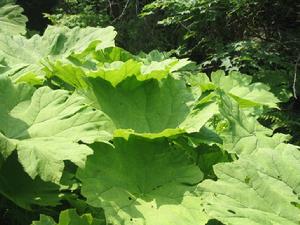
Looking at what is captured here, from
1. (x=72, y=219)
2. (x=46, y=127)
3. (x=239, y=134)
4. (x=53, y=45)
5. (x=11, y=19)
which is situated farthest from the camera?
(x=11, y=19)

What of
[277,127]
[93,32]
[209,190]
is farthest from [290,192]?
[277,127]

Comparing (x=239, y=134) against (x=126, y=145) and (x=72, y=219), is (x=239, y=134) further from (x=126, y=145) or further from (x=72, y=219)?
(x=72, y=219)

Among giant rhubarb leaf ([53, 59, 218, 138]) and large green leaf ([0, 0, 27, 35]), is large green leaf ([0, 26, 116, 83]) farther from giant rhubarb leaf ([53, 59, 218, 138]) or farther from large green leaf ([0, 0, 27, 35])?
large green leaf ([0, 0, 27, 35])

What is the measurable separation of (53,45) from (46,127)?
20.3 inches

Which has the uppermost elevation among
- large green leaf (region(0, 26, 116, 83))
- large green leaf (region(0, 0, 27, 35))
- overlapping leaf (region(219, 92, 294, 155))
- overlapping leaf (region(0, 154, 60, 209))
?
large green leaf (region(0, 26, 116, 83))

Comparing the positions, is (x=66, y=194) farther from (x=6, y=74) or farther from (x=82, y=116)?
(x=6, y=74)

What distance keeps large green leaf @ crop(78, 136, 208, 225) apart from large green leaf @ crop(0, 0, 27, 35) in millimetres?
1021

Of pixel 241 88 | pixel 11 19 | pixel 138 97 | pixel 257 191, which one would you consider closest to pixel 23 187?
pixel 138 97

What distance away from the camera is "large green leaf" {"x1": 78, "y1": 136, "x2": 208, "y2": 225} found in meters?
0.99

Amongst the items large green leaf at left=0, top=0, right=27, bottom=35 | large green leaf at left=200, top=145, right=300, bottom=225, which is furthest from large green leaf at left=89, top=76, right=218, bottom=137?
large green leaf at left=0, top=0, right=27, bottom=35

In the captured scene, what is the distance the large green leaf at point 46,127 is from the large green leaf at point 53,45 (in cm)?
22

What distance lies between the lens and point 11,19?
2084 mm

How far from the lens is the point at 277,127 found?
3.10m

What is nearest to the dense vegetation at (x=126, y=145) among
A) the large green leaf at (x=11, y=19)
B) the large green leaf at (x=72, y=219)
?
the large green leaf at (x=72, y=219)
